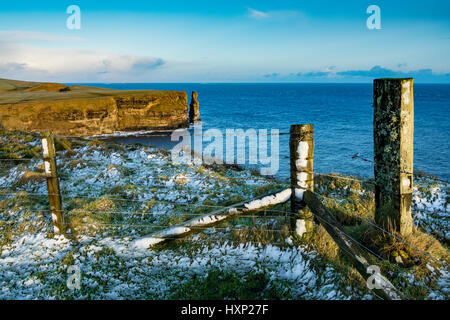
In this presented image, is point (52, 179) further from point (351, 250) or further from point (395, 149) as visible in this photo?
point (395, 149)

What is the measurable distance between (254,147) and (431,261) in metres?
30.3

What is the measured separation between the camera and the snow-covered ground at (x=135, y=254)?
4.68 m

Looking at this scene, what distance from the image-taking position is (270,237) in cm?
580

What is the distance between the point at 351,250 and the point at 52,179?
18.8ft

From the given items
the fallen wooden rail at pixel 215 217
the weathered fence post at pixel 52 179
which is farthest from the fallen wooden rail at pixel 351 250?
the weathered fence post at pixel 52 179

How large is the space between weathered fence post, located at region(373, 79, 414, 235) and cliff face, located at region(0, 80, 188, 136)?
168 ft

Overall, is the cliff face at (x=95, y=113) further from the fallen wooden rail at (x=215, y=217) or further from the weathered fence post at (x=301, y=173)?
the weathered fence post at (x=301, y=173)

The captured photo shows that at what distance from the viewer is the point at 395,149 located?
4.75 meters

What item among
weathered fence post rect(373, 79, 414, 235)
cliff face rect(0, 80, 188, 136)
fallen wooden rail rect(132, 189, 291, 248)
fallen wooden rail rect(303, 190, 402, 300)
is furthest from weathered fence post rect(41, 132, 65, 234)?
cliff face rect(0, 80, 188, 136)

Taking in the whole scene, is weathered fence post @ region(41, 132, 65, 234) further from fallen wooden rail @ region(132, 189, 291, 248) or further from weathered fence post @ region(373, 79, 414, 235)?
weathered fence post @ region(373, 79, 414, 235)
